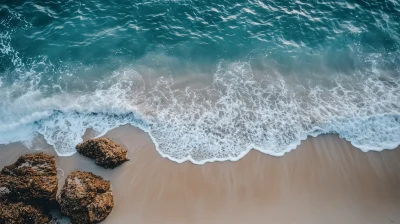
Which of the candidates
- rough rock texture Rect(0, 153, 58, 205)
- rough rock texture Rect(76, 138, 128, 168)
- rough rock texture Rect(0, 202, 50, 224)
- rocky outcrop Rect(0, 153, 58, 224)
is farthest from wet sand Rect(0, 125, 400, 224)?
rough rock texture Rect(0, 202, 50, 224)

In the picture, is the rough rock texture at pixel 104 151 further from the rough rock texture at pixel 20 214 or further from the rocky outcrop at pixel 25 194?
the rough rock texture at pixel 20 214

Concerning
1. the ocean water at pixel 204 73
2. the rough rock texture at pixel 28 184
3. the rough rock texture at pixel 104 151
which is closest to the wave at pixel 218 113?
the ocean water at pixel 204 73

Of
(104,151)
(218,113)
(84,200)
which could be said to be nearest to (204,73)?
(218,113)

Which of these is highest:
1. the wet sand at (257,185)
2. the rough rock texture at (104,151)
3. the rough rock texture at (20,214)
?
the rough rock texture at (104,151)

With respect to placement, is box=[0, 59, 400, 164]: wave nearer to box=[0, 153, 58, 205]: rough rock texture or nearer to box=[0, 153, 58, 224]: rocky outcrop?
box=[0, 153, 58, 205]: rough rock texture

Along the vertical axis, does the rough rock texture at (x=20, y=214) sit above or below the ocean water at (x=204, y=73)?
below

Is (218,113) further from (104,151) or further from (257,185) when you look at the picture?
(104,151)
